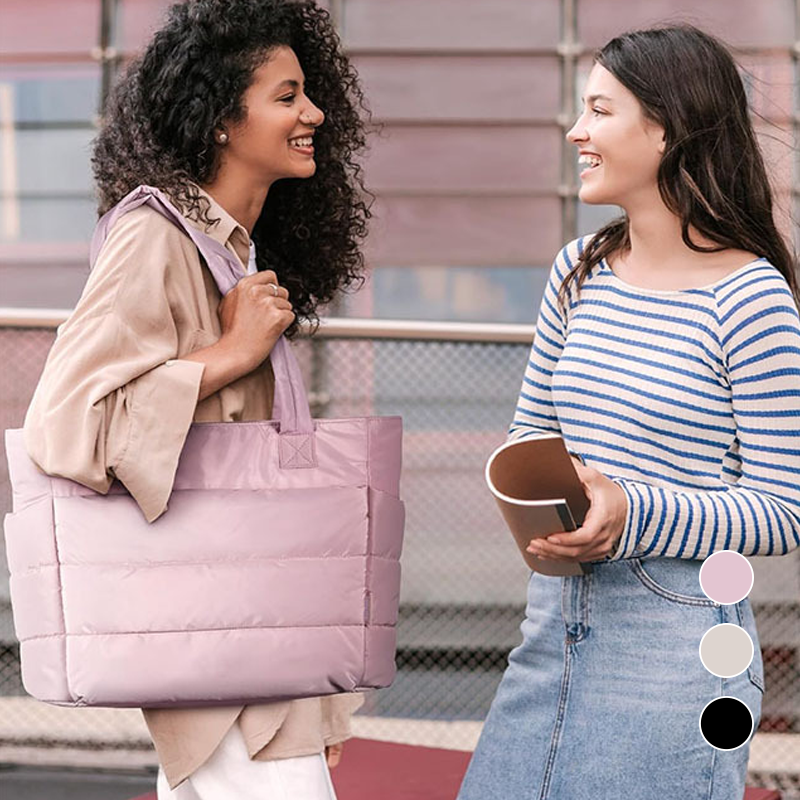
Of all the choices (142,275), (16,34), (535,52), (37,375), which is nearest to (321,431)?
(142,275)

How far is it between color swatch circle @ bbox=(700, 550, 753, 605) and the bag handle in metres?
0.50

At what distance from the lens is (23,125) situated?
5609 millimetres

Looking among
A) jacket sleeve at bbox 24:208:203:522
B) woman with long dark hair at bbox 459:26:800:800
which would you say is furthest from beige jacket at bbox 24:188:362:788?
woman with long dark hair at bbox 459:26:800:800

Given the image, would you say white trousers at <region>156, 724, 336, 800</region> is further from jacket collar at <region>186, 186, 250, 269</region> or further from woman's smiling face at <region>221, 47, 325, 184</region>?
woman's smiling face at <region>221, 47, 325, 184</region>

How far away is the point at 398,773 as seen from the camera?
3.05 m

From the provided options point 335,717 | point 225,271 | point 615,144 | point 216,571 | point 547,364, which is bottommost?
point 335,717

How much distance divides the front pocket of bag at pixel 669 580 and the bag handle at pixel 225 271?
1.44 feet

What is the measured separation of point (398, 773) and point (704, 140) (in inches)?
71.7

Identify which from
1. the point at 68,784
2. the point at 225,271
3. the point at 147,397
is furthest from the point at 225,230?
the point at 68,784

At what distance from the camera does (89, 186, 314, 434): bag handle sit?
1.72 m

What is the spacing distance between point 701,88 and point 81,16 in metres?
4.37

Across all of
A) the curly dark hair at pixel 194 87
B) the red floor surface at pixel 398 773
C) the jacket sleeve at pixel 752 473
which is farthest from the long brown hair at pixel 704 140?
the red floor surface at pixel 398 773

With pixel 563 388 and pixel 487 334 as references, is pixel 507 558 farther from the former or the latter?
pixel 563 388

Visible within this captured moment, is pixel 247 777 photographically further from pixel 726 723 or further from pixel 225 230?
pixel 225 230
